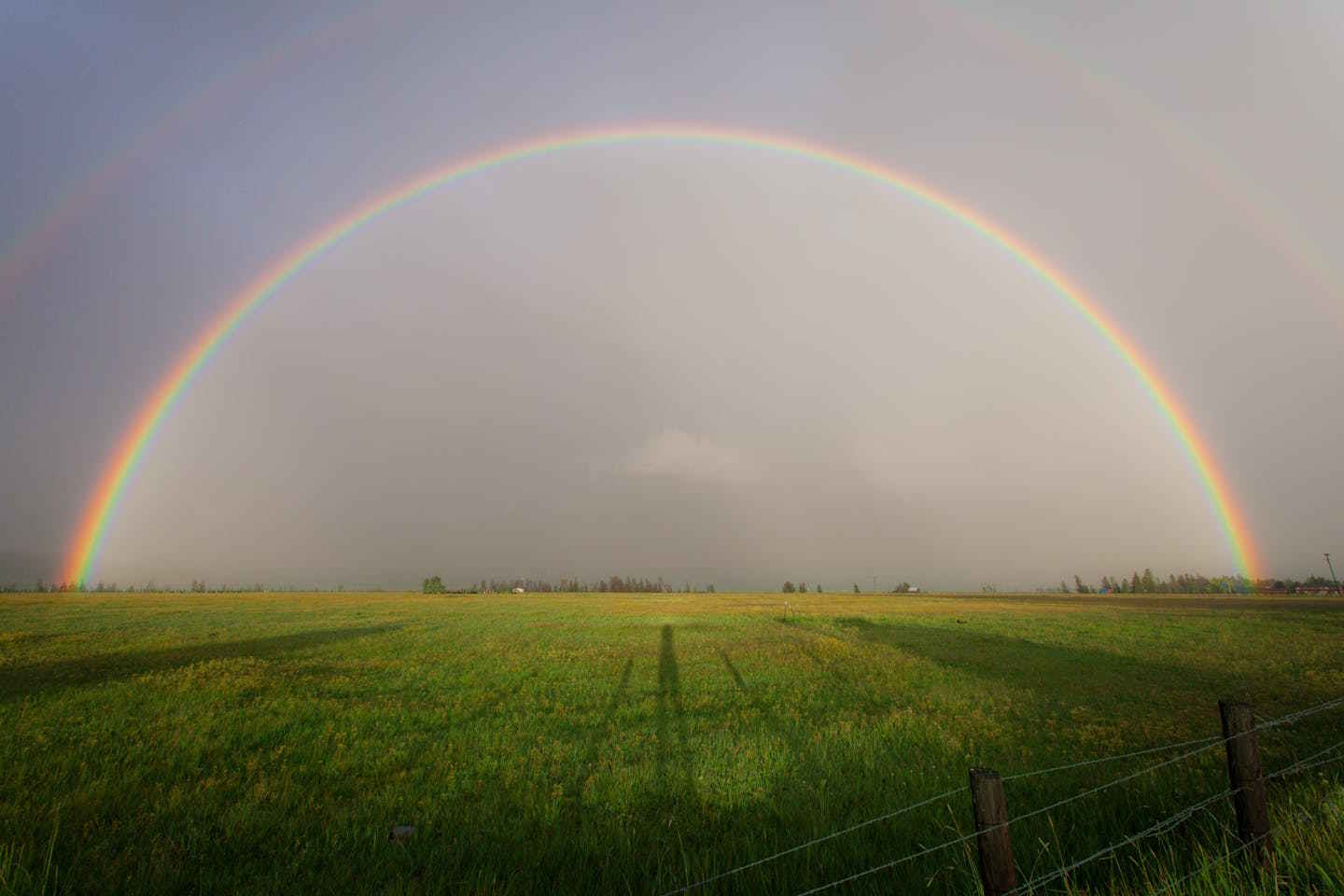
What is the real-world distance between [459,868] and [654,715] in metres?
8.04

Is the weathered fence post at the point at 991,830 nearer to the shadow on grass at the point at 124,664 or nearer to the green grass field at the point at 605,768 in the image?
the green grass field at the point at 605,768

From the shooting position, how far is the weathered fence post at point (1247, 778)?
17.8 feet

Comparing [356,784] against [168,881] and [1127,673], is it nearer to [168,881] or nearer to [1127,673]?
[168,881]

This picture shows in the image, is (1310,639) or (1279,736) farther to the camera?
(1310,639)

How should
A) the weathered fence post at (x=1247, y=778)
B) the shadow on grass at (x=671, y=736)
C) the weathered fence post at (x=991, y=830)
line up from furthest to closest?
the shadow on grass at (x=671, y=736) → the weathered fence post at (x=1247, y=778) → the weathered fence post at (x=991, y=830)

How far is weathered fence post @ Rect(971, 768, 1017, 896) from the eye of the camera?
3.89 metres

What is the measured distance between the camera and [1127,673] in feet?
68.8

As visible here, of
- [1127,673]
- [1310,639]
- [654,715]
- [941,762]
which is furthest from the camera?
[1310,639]

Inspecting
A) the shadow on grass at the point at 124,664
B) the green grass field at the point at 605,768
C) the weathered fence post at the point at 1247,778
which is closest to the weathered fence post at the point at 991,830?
the green grass field at the point at 605,768

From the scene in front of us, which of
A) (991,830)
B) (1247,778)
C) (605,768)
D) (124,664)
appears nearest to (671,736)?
(605,768)

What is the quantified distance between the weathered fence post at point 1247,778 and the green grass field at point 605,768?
0.86 ft

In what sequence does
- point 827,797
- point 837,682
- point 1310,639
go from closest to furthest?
point 827,797
point 837,682
point 1310,639

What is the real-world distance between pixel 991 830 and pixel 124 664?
2810 cm

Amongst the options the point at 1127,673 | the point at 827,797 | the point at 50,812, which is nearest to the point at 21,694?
the point at 50,812
